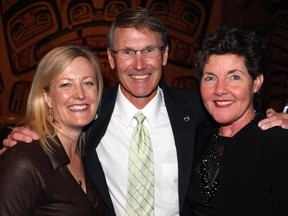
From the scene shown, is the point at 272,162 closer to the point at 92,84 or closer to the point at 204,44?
the point at 204,44

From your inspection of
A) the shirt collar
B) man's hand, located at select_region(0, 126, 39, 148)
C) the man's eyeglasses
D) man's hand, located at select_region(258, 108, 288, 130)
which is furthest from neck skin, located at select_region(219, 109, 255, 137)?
man's hand, located at select_region(0, 126, 39, 148)

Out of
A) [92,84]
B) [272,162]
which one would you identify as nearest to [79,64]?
[92,84]

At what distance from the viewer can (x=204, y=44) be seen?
193 cm

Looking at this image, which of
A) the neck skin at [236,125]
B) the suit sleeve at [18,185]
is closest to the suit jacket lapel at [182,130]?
the neck skin at [236,125]

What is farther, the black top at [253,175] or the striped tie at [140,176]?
the striped tie at [140,176]

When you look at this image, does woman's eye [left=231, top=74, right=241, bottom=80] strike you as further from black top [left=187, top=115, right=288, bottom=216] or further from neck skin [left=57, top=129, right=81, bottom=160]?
neck skin [left=57, top=129, right=81, bottom=160]

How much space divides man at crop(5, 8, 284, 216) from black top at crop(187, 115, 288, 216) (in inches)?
13.6

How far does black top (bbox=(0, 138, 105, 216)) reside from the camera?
163 cm

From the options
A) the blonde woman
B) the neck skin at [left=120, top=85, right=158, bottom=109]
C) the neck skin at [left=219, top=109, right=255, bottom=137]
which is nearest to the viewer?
the blonde woman

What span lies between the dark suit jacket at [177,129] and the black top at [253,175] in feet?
1.01

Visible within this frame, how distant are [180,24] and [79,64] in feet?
12.6

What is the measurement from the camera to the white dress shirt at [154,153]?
7.07 ft

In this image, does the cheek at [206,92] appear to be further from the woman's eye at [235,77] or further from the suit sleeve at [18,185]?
the suit sleeve at [18,185]

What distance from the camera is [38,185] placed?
1.70m
